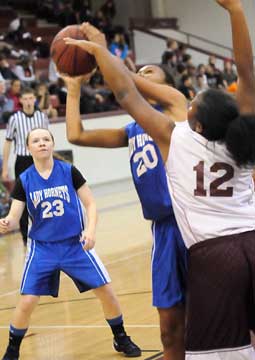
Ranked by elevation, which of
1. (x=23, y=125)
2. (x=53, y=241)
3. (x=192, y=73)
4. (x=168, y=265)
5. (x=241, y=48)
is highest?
(x=241, y=48)

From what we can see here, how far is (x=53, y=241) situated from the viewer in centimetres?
518

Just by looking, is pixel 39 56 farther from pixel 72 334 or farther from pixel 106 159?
pixel 72 334

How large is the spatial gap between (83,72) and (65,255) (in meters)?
1.70

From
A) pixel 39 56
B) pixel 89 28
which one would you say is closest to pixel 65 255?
pixel 89 28

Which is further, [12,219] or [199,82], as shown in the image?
[199,82]

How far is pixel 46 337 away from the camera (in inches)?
229

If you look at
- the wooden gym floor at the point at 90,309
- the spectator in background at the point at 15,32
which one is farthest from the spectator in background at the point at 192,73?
the wooden gym floor at the point at 90,309

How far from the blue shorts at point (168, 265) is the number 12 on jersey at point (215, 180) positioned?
85cm

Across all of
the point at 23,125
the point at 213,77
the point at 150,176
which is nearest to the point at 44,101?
the point at 23,125

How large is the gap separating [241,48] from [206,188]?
577 millimetres

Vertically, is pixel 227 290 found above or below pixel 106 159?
above

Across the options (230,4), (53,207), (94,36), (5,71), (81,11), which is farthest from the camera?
(81,11)

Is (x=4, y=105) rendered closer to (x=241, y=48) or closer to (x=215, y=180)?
(x=241, y=48)

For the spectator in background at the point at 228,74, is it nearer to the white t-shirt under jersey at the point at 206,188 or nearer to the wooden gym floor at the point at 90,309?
the wooden gym floor at the point at 90,309
